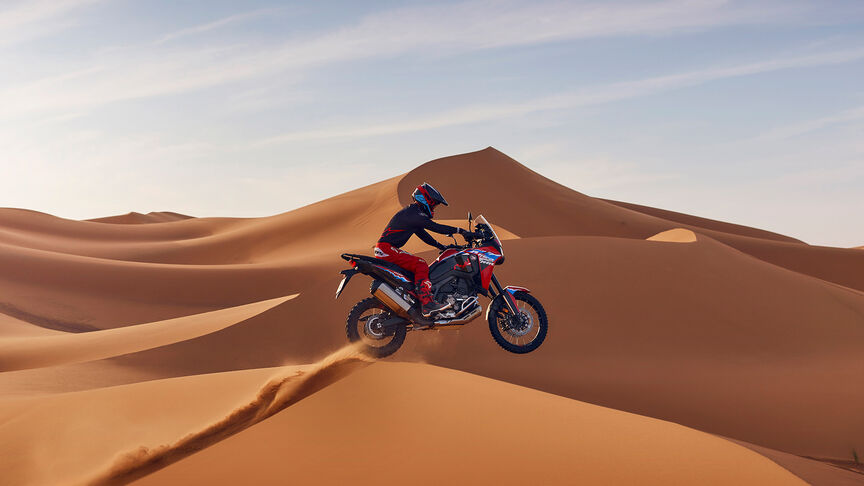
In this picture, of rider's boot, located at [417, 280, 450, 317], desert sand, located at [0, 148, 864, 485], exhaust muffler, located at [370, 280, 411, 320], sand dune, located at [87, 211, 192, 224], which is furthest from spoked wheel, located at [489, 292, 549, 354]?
sand dune, located at [87, 211, 192, 224]

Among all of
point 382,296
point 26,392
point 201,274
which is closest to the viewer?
point 382,296

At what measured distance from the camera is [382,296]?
805 cm

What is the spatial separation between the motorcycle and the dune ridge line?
1129mm

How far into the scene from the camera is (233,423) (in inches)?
226

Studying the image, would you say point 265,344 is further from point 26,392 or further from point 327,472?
point 327,472

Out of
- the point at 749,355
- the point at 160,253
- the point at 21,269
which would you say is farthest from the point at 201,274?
the point at 749,355

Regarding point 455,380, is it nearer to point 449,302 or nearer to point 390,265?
point 449,302

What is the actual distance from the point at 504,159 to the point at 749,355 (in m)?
40.0

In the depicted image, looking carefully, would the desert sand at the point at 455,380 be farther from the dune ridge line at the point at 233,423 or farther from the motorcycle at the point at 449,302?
the motorcycle at the point at 449,302

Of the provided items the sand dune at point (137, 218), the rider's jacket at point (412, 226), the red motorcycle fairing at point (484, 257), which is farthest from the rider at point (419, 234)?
the sand dune at point (137, 218)

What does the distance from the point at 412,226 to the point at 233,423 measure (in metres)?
3.15

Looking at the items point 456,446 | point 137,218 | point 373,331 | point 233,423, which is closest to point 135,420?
point 233,423

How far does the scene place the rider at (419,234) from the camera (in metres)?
7.92

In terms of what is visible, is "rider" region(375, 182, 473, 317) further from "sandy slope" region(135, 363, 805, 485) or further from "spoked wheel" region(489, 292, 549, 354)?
"sandy slope" region(135, 363, 805, 485)
